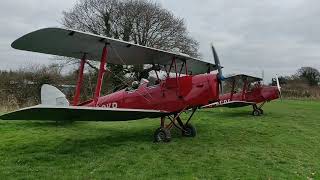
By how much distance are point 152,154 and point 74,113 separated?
190cm

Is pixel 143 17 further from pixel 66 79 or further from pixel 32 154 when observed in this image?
pixel 32 154

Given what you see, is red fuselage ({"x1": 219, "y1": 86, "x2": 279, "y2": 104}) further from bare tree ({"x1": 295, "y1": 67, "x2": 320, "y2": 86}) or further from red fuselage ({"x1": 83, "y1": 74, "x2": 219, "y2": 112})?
bare tree ({"x1": 295, "y1": 67, "x2": 320, "y2": 86})

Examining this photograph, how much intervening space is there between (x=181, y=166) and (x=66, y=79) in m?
21.3

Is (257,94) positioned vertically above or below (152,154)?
above

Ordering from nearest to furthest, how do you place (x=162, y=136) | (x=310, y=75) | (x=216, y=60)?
(x=162, y=136)
(x=216, y=60)
(x=310, y=75)

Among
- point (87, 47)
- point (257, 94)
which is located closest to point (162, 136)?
point (87, 47)

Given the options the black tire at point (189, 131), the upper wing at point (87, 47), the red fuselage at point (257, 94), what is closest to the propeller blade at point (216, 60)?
the upper wing at point (87, 47)

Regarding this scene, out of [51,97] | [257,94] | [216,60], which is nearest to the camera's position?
[216,60]

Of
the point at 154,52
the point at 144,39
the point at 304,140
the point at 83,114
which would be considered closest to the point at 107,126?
the point at 154,52

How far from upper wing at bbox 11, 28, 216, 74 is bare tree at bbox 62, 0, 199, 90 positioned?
77.5 feet

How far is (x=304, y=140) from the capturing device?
1133 cm

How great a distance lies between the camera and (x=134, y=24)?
37.8m

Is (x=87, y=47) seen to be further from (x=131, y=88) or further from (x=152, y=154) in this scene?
(x=152, y=154)

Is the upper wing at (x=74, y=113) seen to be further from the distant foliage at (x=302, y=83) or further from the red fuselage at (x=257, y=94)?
the distant foliage at (x=302, y=83)
